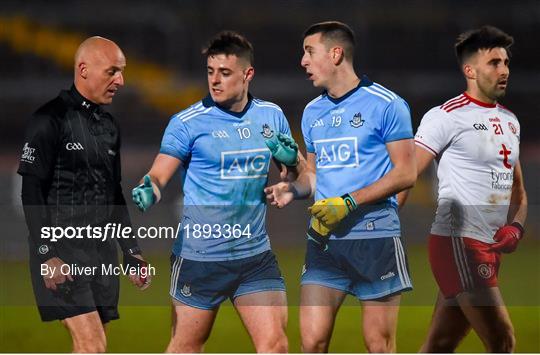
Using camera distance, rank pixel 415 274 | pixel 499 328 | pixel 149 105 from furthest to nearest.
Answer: pixel 149 105 < pixel 415 274 < pixel 499 328

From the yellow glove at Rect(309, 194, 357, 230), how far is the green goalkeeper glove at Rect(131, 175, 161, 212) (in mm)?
1032

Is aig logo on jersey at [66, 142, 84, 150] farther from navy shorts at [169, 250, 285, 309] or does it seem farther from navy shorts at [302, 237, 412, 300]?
navy shorts at [302, 237, 412, 300]

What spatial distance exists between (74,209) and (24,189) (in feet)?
1.16

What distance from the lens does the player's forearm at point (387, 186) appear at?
5902mm

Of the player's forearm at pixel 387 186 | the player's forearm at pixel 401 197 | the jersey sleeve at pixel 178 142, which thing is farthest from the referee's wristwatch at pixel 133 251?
the player's forearm at pixel 401 197

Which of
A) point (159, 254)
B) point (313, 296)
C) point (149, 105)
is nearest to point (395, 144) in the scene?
point (313, 296)

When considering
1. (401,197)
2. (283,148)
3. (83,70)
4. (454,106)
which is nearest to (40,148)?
(83,70)

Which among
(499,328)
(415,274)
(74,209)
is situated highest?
(74,209)

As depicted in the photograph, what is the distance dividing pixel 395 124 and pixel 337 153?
415mm

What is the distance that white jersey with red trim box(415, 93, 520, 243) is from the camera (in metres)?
6.33

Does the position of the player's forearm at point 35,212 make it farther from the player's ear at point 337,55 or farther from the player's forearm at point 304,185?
the player's ear at point 337,55

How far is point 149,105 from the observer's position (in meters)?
22.2

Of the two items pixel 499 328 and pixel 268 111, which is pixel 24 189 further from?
pixel 499 328

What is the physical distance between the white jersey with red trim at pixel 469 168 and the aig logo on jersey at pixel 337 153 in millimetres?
560
